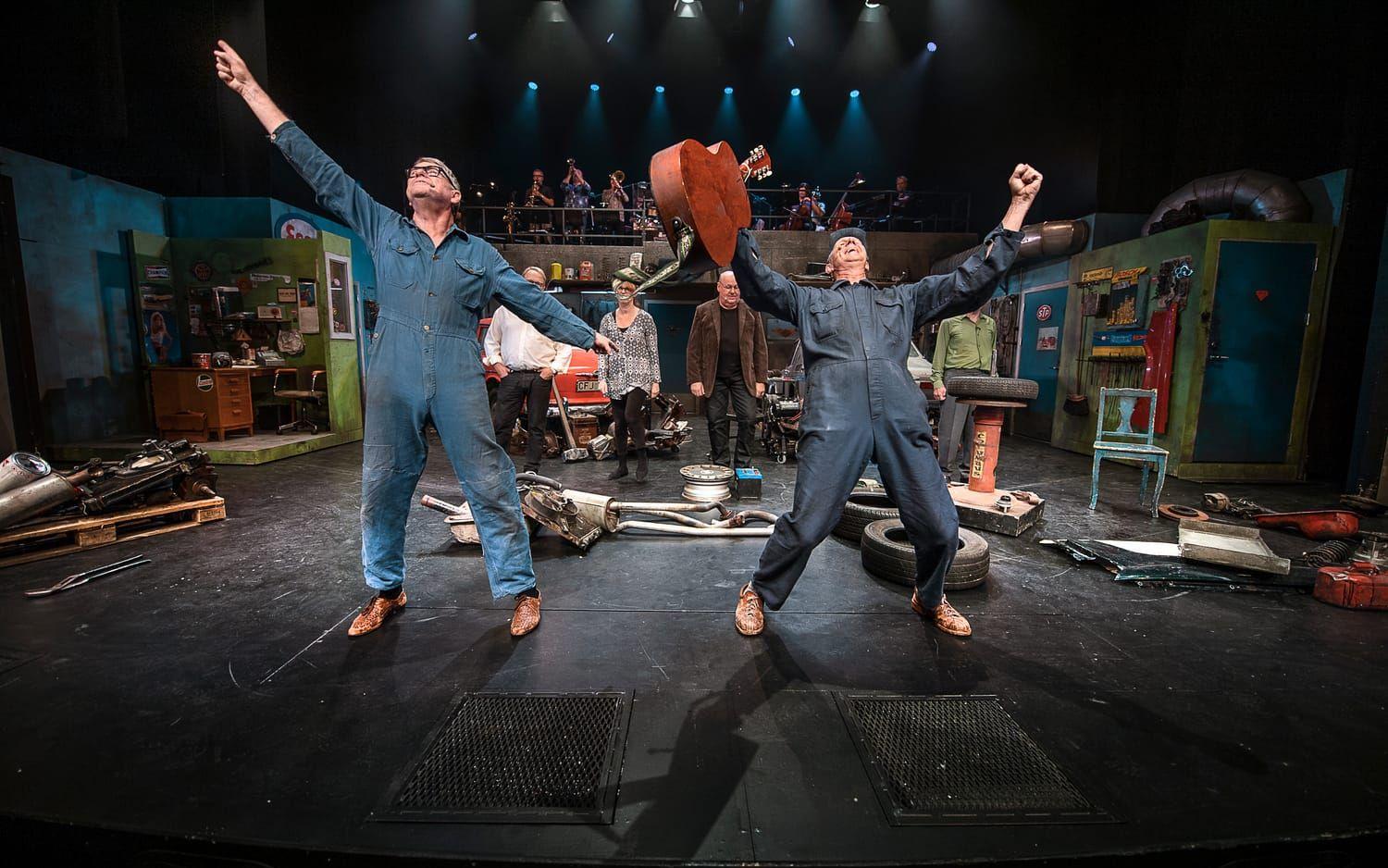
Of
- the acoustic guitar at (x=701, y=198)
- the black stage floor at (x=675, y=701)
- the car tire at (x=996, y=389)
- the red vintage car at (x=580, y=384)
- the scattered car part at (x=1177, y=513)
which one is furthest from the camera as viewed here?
the red vintage car at (x=580, y=384)

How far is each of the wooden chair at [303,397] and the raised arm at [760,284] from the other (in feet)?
27.1

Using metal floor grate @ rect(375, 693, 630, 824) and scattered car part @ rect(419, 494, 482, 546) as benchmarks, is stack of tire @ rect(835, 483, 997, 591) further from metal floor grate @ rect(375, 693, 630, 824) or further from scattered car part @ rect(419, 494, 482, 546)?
scattered car part @ rect(419, 494, 482, 546)

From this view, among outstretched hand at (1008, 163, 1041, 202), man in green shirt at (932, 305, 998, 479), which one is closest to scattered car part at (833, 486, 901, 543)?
man in green shirt at (932, 305, 998, 479)

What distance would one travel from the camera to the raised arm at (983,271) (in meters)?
2.36

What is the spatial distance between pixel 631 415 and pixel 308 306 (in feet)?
19.4

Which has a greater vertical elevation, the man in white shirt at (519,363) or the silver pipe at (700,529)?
the man in white shirt at (519,363)

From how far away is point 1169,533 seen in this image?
4340 mm

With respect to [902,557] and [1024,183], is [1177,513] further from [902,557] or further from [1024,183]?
[1024,183]

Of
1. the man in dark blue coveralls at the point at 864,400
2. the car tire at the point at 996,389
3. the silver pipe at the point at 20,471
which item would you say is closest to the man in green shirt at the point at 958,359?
the car tire at the point at 996,389

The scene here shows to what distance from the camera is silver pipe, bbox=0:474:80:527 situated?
11.6 ft

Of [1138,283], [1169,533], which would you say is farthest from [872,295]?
[1138,283]

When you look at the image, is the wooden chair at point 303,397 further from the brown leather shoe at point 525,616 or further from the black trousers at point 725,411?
the brown leather shoe at point 525,616

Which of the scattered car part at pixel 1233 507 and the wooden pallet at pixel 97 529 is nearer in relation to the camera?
the wooden pallet at pixel 97 529

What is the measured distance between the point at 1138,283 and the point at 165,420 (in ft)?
43.1
